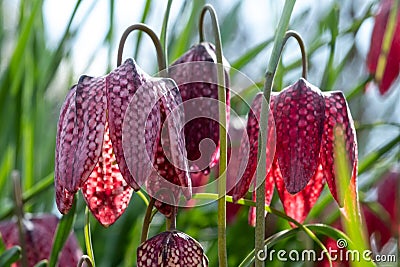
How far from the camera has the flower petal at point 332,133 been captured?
1060mm

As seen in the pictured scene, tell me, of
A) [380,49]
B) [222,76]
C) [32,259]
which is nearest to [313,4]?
[380,49]

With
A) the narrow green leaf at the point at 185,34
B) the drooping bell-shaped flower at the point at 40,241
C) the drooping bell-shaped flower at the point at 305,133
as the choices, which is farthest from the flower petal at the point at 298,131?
the narrow green leaf at the point at 185,34

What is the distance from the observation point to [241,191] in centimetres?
105

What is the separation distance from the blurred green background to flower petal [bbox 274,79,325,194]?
330 mm

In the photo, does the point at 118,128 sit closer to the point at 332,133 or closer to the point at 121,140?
the point at 121,140

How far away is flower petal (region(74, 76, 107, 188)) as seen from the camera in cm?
95

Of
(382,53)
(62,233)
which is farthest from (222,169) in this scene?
(382,53)

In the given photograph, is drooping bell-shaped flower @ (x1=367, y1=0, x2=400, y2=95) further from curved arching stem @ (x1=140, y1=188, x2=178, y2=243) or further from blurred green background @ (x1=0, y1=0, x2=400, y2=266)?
curved arching stem @ (x1=140, y1=188, x2=178, y2=243)

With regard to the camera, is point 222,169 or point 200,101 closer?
point 222,169

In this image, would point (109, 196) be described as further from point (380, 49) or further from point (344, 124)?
point (380, 49)

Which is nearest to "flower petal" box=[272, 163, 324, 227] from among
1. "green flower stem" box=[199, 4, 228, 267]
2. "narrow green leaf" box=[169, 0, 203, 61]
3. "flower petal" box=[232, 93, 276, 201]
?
"flower petal" box=[232, 93, 276, 201]

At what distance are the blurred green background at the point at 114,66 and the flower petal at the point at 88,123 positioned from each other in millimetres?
435

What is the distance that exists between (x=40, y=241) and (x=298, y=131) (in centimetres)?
56

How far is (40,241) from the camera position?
1423 mm
